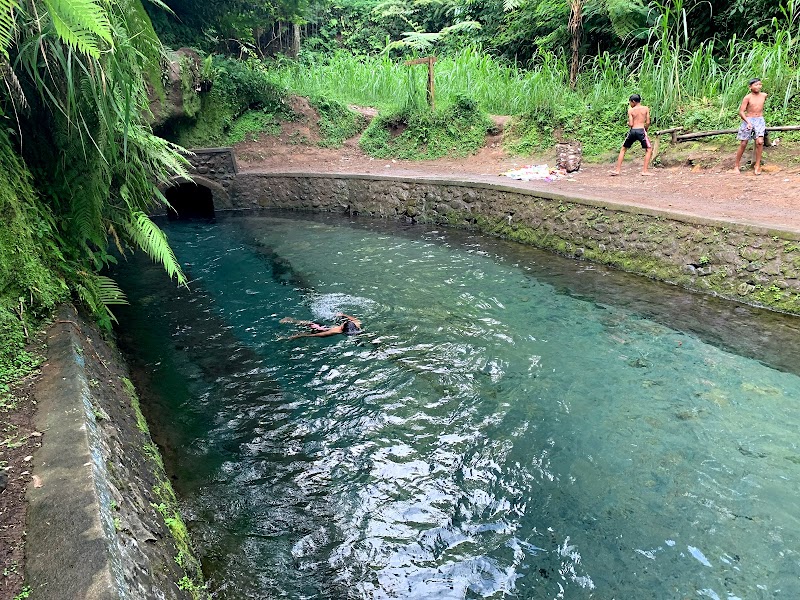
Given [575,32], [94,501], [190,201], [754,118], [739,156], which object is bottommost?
[190,201]

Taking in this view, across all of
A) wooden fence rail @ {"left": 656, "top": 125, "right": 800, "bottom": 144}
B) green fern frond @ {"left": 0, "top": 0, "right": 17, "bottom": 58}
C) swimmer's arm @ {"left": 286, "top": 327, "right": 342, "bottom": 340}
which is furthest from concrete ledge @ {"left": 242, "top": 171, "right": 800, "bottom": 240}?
green fern frond @ {"left": 0, "top": 0, "right": 17, "bottom": 58}

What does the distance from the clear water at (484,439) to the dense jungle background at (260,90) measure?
118 cm

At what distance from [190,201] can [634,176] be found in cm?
990

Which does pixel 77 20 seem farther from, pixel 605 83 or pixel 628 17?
pixel 628 17

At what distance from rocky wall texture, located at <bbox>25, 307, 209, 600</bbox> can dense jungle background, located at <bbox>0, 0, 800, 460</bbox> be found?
9.2 inches

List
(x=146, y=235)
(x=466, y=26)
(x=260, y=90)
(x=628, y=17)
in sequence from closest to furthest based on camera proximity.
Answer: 1. (x=146, y=235)
2. (x=628, y=17)
3. (x=260, y=90)
4. (x=466, y=26)

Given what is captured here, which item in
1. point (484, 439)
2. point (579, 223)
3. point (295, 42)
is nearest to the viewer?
point (484, 439)

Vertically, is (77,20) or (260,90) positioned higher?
(260,90)

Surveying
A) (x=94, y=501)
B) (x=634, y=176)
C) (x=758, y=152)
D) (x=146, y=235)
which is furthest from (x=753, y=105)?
(x=94, y=501)

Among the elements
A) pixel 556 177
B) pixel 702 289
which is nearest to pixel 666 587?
pixel 702 289

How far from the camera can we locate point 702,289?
19.3ft

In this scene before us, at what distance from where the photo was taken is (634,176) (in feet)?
28.6

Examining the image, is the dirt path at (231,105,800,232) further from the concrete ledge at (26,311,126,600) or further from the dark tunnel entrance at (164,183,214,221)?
the concrete ledge at (26,311,126,600)

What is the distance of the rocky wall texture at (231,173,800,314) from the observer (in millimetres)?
5410
